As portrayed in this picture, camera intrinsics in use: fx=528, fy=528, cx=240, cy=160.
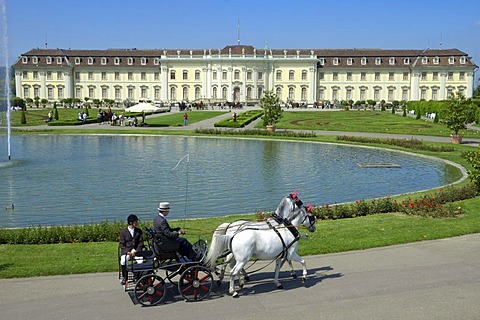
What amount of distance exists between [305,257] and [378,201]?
5436 millimetres

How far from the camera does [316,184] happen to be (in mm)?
19391

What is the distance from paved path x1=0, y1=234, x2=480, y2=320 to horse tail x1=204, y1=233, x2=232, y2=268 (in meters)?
0.55

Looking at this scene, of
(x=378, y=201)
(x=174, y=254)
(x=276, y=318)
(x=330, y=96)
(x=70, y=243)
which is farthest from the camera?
(x=330, y=96)

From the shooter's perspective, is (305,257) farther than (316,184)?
No

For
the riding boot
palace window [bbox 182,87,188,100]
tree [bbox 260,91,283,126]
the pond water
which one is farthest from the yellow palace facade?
the riding boot

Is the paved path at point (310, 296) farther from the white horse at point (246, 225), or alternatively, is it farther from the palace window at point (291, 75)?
the palace window at point (291, 75)

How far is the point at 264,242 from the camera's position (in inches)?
327

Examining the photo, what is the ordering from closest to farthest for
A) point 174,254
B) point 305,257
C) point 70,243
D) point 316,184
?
point 174,254, point 305,257, point 70,243, point 316,184

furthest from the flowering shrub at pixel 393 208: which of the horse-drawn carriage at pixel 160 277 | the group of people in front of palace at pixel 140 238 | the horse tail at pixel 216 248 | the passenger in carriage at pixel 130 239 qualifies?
the passenger in carriage at pixel 130 239

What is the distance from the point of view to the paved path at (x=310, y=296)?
24.4 ft

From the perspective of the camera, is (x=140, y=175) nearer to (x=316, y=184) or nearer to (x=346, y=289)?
(x=316, y=184)

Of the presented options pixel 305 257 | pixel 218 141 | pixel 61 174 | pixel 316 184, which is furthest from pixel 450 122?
pixel 305 257

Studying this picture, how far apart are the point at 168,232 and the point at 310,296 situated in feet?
7.91

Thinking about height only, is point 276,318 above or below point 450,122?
below
